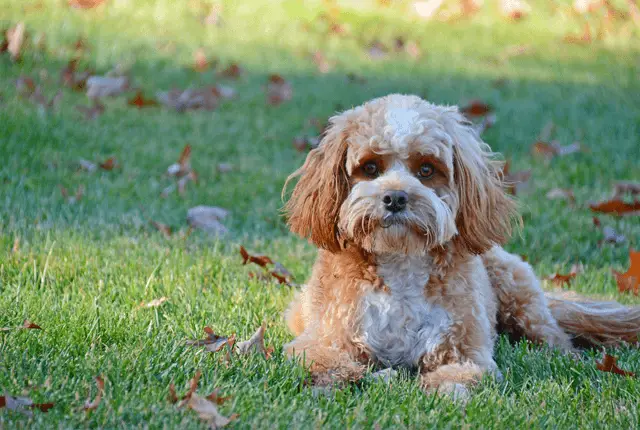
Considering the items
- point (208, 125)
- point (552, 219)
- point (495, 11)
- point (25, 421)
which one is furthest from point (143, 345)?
point (495, 11)

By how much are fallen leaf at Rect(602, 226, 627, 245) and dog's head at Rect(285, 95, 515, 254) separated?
246 cm

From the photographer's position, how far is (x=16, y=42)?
10.2 meters

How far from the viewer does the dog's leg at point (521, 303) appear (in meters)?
4.88

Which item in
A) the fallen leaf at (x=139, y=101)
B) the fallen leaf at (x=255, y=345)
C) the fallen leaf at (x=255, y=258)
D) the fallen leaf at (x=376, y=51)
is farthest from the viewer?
the fallen leaf at (x=376, y=51)

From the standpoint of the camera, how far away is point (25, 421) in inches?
128

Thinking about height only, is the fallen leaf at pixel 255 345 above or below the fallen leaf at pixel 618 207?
above

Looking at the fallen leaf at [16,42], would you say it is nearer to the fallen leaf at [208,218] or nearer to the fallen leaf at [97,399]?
the fallen leaf at [208,218]

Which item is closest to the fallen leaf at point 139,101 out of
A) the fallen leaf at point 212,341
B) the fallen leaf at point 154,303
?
the fallen leaf at point 154,303

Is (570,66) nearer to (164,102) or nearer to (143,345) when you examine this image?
(164,102)

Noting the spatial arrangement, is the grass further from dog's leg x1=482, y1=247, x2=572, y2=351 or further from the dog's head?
the dog's head

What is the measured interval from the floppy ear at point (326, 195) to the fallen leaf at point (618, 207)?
356cm

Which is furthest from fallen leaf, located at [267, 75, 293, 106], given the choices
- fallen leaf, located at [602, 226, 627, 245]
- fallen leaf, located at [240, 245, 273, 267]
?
fallen leaf, located at [240, 245, 273, 267]

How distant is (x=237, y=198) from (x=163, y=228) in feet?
3.55

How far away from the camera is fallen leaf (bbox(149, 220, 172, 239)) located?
636 cm
